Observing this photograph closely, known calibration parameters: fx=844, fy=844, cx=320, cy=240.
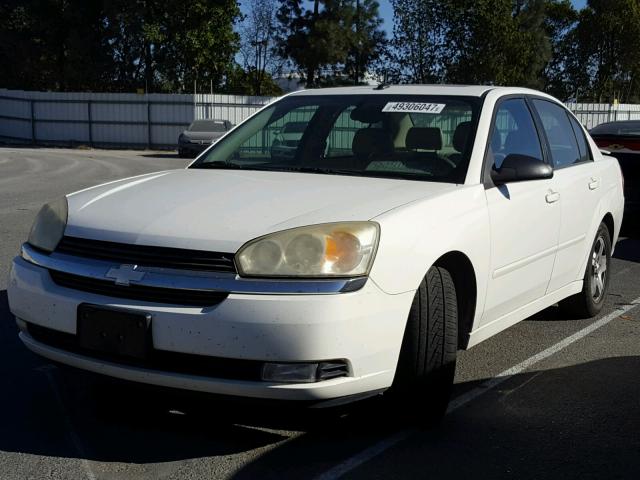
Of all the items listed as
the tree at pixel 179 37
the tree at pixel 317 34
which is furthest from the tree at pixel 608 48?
the tree at pixel 179 37

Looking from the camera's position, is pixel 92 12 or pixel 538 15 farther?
pixel 538 15

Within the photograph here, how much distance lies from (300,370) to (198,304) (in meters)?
0.44

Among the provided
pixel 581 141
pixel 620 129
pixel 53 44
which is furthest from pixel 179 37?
pixel 581 141

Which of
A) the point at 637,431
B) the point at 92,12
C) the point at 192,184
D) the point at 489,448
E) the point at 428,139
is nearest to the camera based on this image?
the point at 489,448

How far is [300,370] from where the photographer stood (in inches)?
122

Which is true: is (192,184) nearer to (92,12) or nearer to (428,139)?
(428,139)

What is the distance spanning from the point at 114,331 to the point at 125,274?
0.22m

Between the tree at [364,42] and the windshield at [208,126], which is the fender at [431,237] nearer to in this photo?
the windshield at [208,126]

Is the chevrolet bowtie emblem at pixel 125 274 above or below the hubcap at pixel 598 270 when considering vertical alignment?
above

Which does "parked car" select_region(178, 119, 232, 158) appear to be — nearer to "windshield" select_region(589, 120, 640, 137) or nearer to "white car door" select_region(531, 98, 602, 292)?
"windshield" select_region(589, 120, 640, 137)

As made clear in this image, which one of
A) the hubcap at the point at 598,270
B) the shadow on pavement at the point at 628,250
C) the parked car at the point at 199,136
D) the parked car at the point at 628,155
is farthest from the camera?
the parked car at the point at 199,136

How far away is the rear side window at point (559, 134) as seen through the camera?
16.8 feet

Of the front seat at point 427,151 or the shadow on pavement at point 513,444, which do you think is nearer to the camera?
the shadow on pavement at point 513,444

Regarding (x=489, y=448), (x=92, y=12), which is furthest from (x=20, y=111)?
(x=489, y=448)
